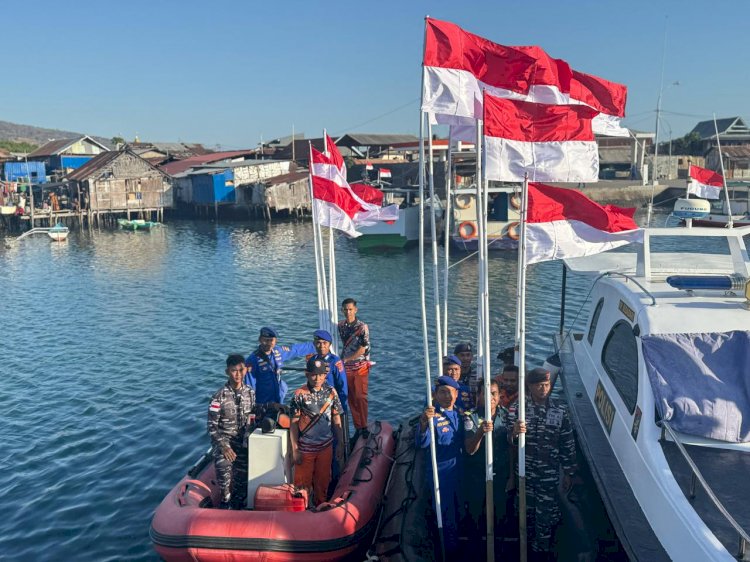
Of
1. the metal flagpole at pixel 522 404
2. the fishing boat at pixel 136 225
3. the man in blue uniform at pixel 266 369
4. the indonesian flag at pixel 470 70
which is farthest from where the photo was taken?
the fishing boat at pixel 136 225

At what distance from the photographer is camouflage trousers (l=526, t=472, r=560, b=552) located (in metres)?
7.04

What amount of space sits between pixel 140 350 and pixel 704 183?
15636 mm

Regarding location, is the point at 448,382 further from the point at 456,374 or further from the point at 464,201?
the point at 464,201

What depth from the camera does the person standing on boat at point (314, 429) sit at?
786 centimetres

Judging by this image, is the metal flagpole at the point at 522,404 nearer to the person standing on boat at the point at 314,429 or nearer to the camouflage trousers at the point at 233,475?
the person standing on boat at the point at 314,429

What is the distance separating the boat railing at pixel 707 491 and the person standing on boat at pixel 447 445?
6.90 ft

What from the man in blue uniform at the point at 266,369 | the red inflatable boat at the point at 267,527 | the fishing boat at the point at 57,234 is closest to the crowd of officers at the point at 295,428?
the red inflatable boat at the point at 267,527

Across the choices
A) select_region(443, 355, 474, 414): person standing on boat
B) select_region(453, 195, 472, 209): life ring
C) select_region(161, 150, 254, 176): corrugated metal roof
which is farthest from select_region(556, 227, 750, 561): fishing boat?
select_region(161, 150, 254, 176): corrugated metal roof

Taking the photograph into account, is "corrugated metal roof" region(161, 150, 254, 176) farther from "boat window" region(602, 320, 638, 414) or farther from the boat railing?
the boat railing

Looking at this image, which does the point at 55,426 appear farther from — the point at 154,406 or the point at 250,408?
the point at 250,408

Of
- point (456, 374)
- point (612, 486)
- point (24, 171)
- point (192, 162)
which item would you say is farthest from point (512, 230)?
point (24, 171)

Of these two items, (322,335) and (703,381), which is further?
(322,335)

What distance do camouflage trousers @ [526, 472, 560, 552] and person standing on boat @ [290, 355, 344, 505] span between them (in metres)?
2.50

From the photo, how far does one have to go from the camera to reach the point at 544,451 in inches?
279
